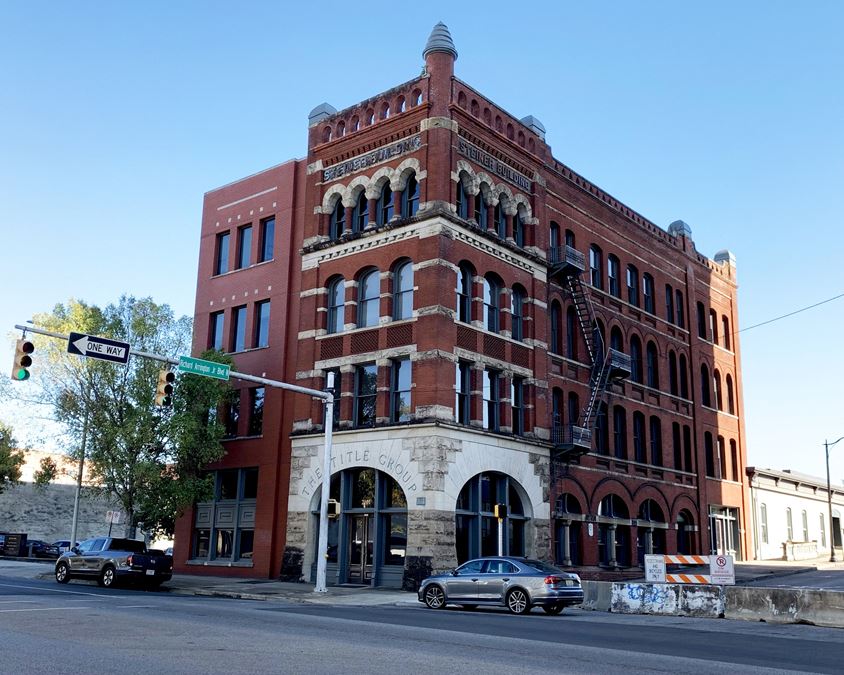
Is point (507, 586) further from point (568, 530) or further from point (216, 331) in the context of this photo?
point (216, 331)

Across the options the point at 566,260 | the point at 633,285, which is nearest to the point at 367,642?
the point at 566,260

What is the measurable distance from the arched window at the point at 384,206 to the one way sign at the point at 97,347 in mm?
13626

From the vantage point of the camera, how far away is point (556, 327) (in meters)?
37.3

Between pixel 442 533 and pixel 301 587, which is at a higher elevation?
pixel 442 533

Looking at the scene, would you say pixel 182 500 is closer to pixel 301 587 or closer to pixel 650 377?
pixel 301 587

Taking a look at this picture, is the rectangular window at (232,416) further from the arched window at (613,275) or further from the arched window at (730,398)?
the arched window at (730,398)

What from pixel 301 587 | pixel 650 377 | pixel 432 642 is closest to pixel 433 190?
pixel 301 587

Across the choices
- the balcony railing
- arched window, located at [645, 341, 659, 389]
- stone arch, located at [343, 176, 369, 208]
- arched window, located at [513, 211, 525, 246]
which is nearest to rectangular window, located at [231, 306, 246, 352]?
stone arch, located at [343, 176, 369, 208]

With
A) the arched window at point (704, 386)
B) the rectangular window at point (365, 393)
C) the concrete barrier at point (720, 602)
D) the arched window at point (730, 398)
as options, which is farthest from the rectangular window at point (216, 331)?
the arched window at point (730, 398)

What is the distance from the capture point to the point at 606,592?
925 inches

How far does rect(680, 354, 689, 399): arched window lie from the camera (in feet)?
151

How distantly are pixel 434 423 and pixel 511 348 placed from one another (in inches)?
238

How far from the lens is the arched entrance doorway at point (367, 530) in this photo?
29.7 metres

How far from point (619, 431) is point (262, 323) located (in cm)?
1697
